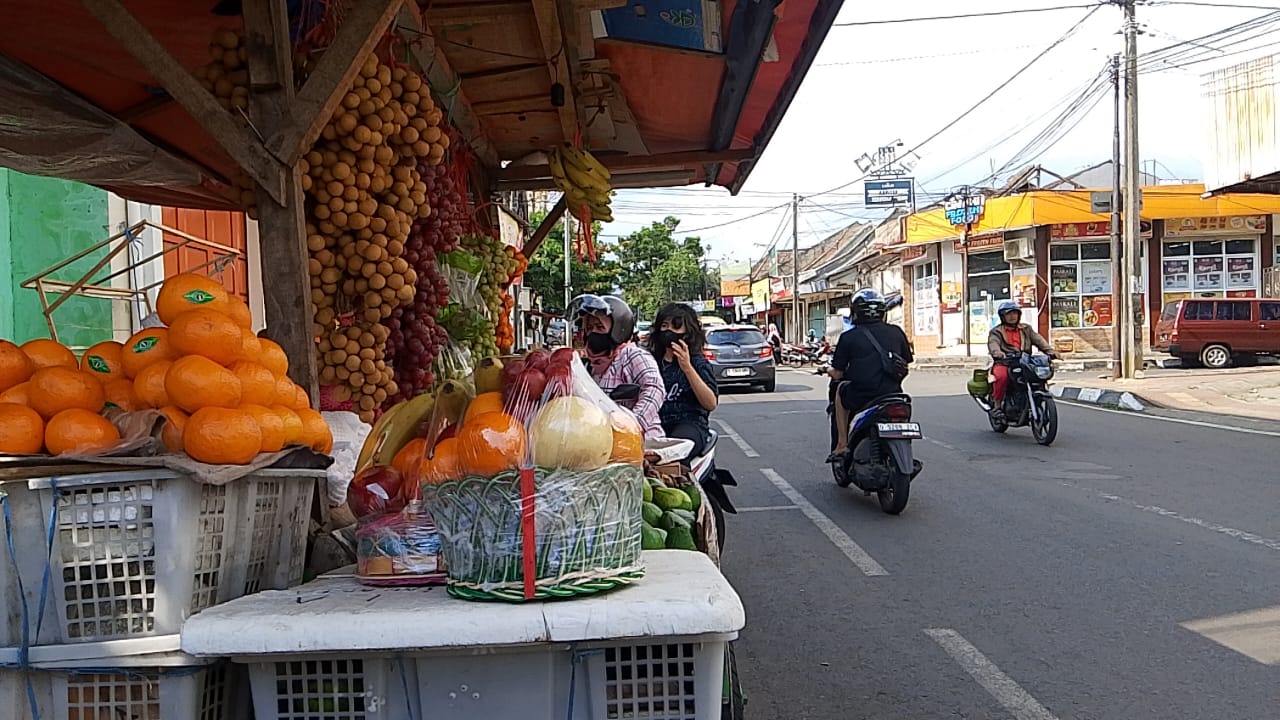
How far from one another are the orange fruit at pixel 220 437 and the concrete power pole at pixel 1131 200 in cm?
1991

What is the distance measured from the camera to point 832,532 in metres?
7.36

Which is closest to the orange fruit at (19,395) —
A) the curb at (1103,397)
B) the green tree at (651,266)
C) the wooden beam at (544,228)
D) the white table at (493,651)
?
the white table at (493,651)

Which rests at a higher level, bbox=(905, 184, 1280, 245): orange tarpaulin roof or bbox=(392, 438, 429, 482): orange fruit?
bbox=(905, 184, 1280, 245): orange tarpaulin roof

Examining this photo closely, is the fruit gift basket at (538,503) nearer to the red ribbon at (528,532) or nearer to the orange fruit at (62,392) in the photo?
the red ribbon at (528,532)

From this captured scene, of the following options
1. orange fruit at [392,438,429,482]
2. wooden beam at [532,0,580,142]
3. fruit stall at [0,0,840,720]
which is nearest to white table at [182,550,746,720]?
fruit stall at [0,0,840,720]

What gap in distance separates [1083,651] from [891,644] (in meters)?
0.89

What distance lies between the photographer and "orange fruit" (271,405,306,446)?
8.09 ft

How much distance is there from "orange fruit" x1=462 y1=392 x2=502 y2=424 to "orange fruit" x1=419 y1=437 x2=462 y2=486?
13cm

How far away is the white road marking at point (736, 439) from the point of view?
38.6ft

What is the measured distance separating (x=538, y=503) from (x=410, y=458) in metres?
0.86

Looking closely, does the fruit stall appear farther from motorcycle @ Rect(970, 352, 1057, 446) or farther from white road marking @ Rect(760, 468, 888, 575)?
motorcycle @ Rect(970, 352, 1057, 446)

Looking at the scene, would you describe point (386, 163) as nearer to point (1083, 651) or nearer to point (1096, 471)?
point (1083, 651)

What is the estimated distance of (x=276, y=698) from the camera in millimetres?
2055

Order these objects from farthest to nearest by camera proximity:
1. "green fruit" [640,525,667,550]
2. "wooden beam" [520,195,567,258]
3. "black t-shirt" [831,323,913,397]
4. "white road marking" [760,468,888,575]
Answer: "black t-shirt" [831,323,913,397], "wooden beam" [520,195,567,258], "white road marking" [760,468,888,575], "green fruit" [640,525,667,550]
